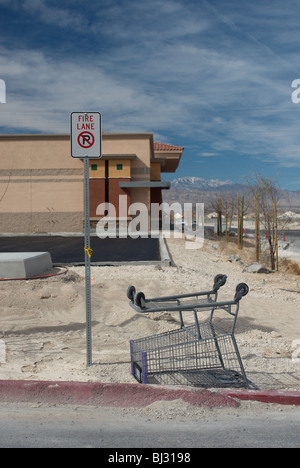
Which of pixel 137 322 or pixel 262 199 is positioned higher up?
pixel 262 199

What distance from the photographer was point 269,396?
436 cm

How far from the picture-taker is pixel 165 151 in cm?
4112

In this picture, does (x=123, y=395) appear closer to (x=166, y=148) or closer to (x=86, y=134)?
(x=86, y=134)

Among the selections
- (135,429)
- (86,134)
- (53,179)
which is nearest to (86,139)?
(86,134)

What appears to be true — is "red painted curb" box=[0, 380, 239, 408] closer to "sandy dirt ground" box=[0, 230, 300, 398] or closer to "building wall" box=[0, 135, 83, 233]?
"sandy dirt ground" box=[0, 230, 300, 398]

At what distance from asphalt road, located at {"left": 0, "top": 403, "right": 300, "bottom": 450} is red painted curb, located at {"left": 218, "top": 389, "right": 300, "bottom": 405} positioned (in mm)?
106

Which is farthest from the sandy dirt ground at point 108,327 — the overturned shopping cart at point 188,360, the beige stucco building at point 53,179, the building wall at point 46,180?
the building wall at point 46,180

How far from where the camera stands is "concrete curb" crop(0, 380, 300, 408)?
4320 millimetres

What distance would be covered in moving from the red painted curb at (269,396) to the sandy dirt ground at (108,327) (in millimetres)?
414

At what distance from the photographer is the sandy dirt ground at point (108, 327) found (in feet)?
17.0

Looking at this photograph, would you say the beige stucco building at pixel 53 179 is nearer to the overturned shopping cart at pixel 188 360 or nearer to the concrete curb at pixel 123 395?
the overturned shopping cart at pixel 188 360
